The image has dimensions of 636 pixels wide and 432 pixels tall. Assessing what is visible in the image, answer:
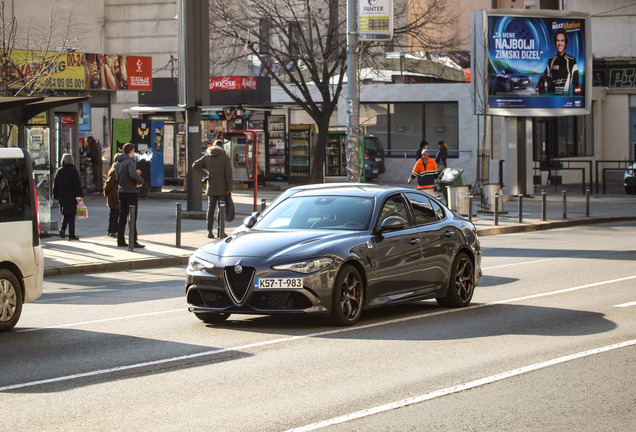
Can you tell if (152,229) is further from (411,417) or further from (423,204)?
(411,417)

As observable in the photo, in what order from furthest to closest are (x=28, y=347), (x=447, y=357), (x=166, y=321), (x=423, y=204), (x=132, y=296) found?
(x=132, y=296)
(x=423, y=204)
(x=166, y=321)
(x=28, y=347)
(x=447, y=357)

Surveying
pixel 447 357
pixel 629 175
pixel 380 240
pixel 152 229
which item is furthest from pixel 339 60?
pixel 447 357

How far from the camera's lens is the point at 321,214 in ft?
38.5

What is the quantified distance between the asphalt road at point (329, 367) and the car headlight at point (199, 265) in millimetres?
607

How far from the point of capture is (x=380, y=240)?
11359 millimetres

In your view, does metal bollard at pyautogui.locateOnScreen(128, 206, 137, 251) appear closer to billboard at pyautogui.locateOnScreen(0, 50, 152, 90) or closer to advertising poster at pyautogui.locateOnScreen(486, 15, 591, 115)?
billboard at pyautogui.locateOnScreen(0, 50, 152, 90)

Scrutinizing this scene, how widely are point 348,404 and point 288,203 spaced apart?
16.7ft

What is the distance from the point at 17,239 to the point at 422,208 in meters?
4.52

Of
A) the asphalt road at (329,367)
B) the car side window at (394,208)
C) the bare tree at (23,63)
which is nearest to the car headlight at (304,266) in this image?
the asphalt road at (329,367)

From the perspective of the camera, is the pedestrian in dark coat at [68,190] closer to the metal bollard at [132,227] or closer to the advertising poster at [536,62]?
the metal bollard at [132,227]

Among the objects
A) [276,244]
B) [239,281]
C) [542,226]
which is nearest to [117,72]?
[542,226]

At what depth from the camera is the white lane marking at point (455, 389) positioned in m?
6.82

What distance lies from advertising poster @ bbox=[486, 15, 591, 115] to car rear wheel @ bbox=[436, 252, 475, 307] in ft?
68.3

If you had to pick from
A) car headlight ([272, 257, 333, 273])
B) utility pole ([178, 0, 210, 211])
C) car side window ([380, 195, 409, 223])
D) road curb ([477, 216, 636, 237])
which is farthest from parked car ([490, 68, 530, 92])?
car headlight ([272, 257, 333, 273])
